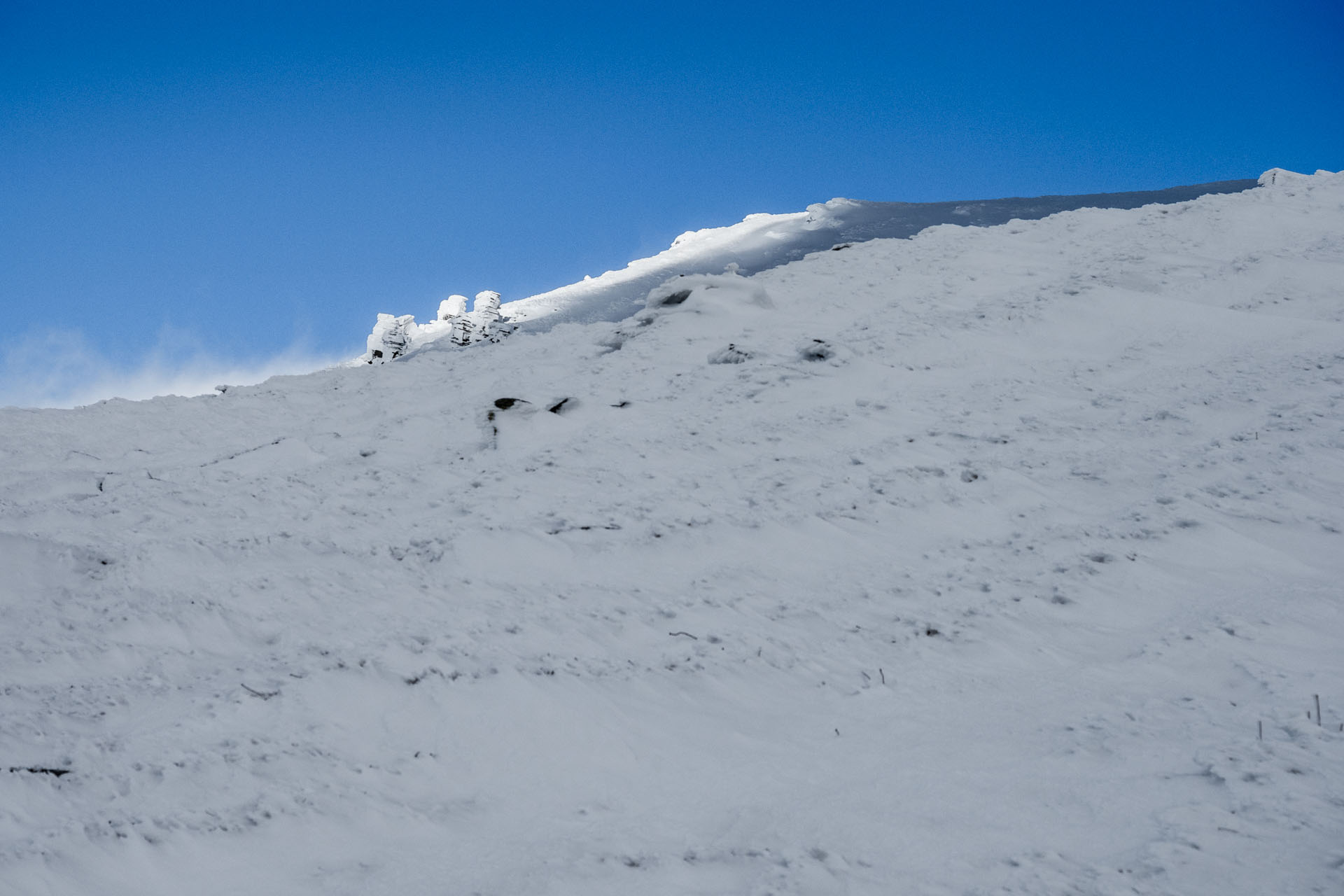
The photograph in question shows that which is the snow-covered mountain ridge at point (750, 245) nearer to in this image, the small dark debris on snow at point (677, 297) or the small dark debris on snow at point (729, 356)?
the small dark debris on snow at point (677, 297)

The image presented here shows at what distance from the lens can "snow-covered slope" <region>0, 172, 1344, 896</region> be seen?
12.3 feet

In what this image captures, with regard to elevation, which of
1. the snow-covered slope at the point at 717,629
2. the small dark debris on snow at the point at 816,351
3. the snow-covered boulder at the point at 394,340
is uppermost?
the snow-covered boulder at the point at 394,340

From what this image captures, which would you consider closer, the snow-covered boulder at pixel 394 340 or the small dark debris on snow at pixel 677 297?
the small dark debris on snow at pixel 677 297

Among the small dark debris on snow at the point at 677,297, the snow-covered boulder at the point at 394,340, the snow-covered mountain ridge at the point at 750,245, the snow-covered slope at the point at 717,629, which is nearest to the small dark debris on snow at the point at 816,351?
the snow-covered slope at the point at 717,629

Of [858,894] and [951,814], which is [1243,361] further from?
[858,894]

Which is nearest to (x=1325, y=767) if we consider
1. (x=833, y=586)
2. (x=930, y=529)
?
(x=833, y=586)

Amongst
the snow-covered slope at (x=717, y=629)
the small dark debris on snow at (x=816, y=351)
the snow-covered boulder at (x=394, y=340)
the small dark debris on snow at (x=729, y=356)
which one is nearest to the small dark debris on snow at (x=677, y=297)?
the small dark debris on snow at (x=729, y=356)

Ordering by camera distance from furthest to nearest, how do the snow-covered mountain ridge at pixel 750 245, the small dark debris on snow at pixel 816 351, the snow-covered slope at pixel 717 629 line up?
the snow-covered mountain ridge at pixel 750 245
the small dark debris on snow at pixel 816 351
the snow-covered slope at pixel 717 629

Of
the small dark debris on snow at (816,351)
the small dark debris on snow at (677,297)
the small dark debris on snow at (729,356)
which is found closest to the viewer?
the small dark debris on snow at (816,351)

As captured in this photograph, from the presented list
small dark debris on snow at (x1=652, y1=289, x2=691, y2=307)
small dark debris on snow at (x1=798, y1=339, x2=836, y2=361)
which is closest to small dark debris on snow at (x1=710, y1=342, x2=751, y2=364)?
small dark debris on snow at (x1=798, y1=339, x2=836, y2=361)

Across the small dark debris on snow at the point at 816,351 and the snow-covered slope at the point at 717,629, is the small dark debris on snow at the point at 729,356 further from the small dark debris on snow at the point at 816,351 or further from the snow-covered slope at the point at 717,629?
the small dark debris on snow at the point at 816,351

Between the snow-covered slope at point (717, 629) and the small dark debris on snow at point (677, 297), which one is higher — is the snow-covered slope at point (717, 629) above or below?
below

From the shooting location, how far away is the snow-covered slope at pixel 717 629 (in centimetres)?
376

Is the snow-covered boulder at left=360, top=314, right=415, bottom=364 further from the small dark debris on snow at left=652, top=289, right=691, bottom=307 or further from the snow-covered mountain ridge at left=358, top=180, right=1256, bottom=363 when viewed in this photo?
the small dark debris on snow at left=652, top=289, right=691, bottom=307
